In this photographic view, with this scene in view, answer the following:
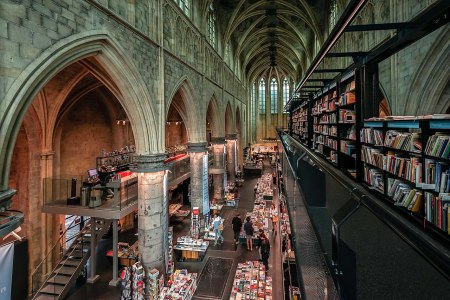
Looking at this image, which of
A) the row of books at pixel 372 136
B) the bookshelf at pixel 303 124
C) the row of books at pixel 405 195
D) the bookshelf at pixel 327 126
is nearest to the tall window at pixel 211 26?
the bookshelf at pixel 303 124

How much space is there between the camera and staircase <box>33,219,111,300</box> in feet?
25.3

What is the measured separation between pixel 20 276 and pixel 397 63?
12644 millimetres

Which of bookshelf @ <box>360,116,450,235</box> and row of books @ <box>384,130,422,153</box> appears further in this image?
row of books @ <box>384,130,422,153</box>

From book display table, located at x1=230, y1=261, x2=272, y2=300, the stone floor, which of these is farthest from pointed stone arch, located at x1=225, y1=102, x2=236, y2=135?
book display table, located at x1=230, y1=261, x2=272, y2=300

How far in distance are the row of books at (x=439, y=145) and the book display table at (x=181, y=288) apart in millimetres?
6681

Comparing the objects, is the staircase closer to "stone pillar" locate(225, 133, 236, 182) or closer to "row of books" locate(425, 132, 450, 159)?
"row of books" locate(425, 132, 450, 159)

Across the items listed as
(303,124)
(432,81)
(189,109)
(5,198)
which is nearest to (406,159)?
(432,81)

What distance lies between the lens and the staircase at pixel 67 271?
7.72m

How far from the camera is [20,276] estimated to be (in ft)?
27.7

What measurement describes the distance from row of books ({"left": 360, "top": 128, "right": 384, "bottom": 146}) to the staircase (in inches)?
324

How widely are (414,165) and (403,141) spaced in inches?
16.1

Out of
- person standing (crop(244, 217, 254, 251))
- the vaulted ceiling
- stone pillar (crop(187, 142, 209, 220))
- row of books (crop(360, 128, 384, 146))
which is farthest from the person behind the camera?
the vaulted ceiling

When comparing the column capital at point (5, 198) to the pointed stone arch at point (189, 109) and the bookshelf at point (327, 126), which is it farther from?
the pointed stone arch at point (189, 109)

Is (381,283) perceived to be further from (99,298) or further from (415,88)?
(99,298)
